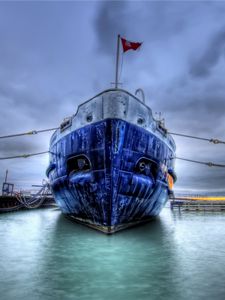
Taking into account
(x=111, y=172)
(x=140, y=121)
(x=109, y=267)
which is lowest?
(x=109, y=267)

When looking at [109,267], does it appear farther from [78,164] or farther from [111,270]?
[78,164]

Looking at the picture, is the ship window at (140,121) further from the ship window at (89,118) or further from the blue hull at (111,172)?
the ship window at (89,118)

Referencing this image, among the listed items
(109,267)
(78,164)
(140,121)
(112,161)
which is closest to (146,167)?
(140,121)

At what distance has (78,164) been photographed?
10.8 m

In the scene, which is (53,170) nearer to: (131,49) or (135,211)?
(135,211)

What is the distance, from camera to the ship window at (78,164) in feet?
34.5

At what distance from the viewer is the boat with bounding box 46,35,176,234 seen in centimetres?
919

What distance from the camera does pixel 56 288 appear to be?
4402mm

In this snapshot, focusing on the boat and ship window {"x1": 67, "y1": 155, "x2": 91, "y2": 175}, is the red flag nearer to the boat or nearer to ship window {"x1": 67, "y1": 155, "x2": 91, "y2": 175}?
the boat

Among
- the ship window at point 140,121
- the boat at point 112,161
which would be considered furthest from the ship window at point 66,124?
the ship window at point 140,121

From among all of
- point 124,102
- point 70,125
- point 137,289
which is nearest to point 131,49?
point 124,102

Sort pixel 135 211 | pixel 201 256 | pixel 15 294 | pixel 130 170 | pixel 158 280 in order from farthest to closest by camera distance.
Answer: pixel 135 211 → pixel 130 170 → pixel 201 256 → pixel 158 280 → pixel 15 294

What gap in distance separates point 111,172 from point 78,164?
7.66ft

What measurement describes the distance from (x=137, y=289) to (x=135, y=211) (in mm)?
6039
